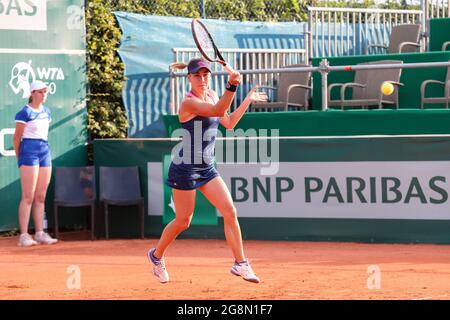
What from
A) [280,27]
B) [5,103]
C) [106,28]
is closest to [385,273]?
[5,103]

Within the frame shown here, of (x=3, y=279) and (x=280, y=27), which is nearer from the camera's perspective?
(x=3, y=279)

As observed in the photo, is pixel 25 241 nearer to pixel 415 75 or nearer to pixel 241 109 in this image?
pixel 241 109

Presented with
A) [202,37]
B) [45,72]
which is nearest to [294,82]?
[45,72]

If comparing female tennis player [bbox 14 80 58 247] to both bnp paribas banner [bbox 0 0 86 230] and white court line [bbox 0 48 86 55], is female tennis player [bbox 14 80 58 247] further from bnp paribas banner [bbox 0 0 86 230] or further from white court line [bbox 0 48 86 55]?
white court line [bbox 0 48 86 55]

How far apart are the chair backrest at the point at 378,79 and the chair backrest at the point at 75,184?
4.01 m

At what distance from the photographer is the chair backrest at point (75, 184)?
527 inches

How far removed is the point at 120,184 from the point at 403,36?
550 cm

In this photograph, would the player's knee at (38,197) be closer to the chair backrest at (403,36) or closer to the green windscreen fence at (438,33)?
the chair backrest at (403,36)

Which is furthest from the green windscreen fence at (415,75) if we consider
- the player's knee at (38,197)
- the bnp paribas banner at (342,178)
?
the player's knee at (38,197)

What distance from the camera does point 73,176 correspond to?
13531mm

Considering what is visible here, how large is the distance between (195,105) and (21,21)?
5821 mm

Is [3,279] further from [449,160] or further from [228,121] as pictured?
[449,160]

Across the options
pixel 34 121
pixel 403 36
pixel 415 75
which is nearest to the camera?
pixel 34 121

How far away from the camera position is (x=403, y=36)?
16172 millimetres
